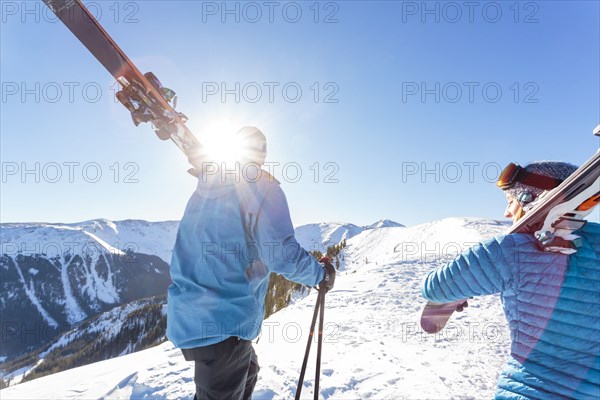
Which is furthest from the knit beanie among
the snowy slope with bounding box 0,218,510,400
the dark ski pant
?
the snowy slope with bounding box 0,218,510,400

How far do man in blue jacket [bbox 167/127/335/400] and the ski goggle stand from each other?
4.56 ft

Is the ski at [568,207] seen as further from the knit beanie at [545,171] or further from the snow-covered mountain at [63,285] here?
the snow-covered mountain at [63,285]

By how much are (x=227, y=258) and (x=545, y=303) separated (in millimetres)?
1836

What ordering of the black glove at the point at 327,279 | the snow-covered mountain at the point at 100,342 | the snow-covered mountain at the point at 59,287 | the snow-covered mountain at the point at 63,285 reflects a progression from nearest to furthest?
the black glove at the point at 327,279 < the snow-covered mountain at the point at 100,342 < the snow-covered mountain at the point at 59,287 < the snow-covered mountain at the point at 63,285

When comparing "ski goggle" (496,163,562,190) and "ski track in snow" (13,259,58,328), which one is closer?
"ski goggle" (496,163,562,190)

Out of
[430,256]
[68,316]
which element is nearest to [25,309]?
[68,316]

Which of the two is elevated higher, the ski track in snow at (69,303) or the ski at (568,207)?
the ski at (568,207)

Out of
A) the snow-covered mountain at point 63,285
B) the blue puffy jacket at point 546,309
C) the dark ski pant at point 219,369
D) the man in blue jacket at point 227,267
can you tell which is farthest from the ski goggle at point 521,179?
the snow-covered mountain at point 63,285

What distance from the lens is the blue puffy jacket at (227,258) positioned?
2.16 meters

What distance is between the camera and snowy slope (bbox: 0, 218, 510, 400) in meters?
3.97

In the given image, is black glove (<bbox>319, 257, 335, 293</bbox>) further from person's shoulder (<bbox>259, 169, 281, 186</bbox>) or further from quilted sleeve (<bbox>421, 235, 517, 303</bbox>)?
quilted sleeve (<bbox>421, 235, 517, 303</bbox>)

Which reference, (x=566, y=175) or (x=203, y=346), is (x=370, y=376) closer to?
(x=203, y=346)

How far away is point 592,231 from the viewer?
1.58 m

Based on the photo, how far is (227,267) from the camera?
220 centimetres
